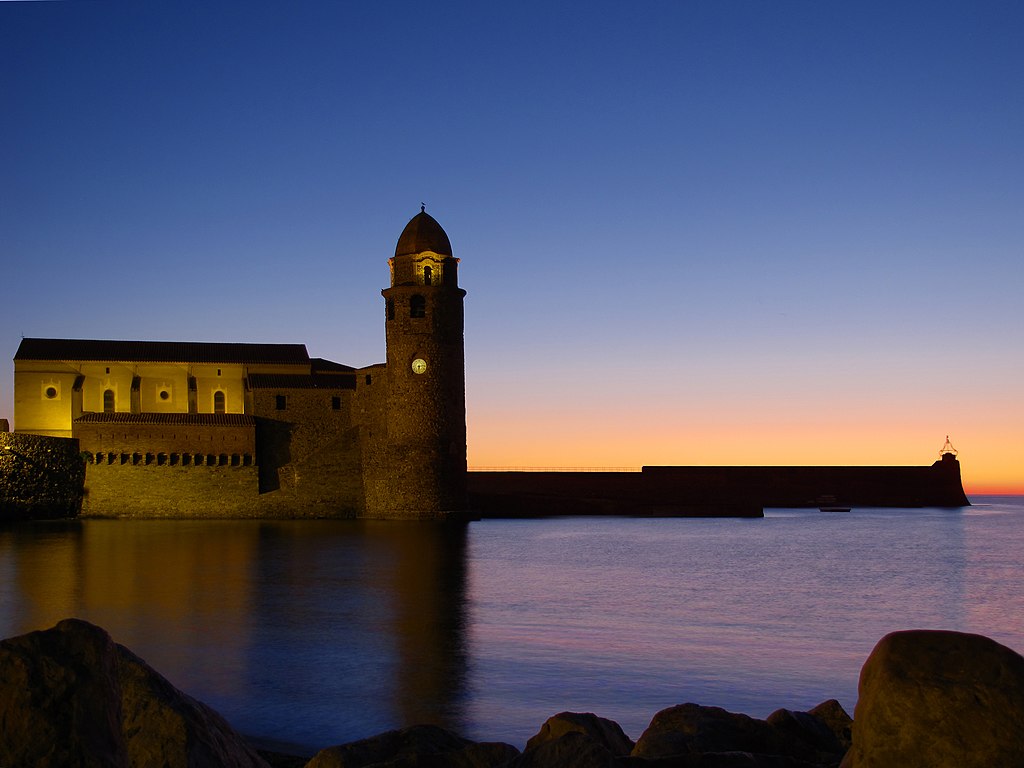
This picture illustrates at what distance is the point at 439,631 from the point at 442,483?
2182 centimetres

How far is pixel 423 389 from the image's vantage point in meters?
33.3

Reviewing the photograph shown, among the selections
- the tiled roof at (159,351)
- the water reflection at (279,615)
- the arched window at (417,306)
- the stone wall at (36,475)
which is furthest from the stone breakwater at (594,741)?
the tiled roof at (159,351)

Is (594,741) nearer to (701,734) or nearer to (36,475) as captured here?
(701,734)

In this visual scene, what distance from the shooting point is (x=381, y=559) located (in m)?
20.7

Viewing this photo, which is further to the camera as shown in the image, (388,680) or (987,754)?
(388,680)

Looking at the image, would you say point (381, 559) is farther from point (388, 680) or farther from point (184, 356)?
point (184, 356)

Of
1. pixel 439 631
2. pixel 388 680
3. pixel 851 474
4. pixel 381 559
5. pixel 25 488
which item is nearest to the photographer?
pixel 388 680

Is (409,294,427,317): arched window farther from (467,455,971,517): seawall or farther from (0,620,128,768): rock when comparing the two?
(0,620,128,768): rock

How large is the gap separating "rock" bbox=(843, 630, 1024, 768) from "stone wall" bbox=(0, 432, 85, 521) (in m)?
34.7

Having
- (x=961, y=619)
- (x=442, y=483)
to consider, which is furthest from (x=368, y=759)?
(x=442, y=483)

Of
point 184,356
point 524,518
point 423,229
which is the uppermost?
point 423,229

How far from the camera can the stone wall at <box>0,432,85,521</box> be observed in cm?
3272

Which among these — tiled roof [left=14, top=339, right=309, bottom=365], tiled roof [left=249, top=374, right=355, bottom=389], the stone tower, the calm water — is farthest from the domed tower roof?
the calm water

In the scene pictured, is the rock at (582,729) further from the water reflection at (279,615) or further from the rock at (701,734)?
the water reflection at (279,615)
